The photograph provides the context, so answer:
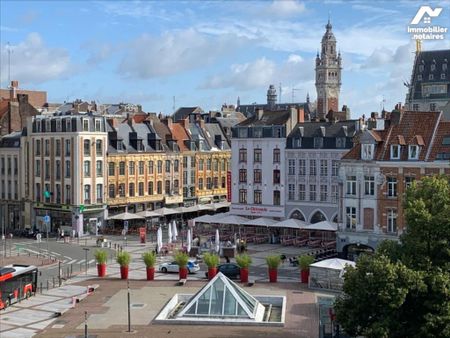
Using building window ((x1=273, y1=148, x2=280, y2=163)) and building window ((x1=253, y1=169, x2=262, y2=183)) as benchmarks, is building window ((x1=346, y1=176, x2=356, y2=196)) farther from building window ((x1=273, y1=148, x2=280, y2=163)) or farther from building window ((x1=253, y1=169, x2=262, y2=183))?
building window ((x1=253, y1=169, x2=262, y2=183))

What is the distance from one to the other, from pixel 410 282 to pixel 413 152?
26.9m

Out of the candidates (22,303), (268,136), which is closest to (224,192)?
(268,136)

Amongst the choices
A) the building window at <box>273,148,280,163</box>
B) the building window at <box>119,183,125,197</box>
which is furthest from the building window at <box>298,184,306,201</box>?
the building window at <box>119,183,125,197</box>

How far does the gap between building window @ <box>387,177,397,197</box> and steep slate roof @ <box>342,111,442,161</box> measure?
1545mm

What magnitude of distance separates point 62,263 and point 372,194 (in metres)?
24.8

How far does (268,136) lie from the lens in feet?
234

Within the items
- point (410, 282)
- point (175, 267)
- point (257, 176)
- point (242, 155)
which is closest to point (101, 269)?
point (175, 267)

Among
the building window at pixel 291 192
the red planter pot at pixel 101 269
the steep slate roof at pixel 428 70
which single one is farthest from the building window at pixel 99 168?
the steep slate roof at pixel 428 70

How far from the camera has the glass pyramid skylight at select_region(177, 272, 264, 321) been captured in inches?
1442

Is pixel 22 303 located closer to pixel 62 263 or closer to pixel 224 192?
pixel 62 263

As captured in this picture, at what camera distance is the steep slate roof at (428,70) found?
105 metres

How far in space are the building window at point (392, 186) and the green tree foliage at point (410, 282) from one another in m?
23.3

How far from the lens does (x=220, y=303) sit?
3697 cm

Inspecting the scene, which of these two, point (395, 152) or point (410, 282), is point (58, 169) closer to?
point (395, 152)
